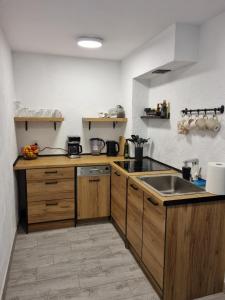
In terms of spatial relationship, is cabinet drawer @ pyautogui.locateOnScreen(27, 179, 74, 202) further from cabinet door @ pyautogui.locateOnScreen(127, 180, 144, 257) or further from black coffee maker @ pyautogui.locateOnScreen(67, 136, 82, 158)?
cabinet door @ pyautogui.locateOnScreen(127, 180, 144, 257)

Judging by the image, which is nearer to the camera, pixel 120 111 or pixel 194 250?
pixel 194 250

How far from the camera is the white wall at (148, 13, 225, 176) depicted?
79.1 inches

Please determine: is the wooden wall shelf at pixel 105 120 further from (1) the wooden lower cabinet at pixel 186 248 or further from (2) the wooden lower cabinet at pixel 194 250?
(2) the wooden lower cabinet at pixel 194 250

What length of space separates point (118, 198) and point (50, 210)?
90 centimetres

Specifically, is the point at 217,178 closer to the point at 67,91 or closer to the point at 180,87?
the point at 180,87

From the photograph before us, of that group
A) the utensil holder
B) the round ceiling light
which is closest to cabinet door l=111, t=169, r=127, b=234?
the utensil holder

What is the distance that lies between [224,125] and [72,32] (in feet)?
5.81

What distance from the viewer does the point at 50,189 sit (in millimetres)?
2932

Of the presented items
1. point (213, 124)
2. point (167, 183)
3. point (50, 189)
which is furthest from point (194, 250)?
point (50, 189)

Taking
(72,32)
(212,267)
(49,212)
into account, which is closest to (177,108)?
(72,32)

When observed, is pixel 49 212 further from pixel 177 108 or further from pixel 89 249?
pixel 177 108

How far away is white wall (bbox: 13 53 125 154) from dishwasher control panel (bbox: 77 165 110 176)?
2.30ft

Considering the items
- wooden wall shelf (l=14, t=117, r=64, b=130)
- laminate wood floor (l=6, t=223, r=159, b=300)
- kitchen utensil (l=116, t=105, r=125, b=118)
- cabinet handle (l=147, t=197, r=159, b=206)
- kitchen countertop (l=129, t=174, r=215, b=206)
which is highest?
kitchen utensil (l=116, t=105, r=125, b=118)

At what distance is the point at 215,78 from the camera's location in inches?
80.7
